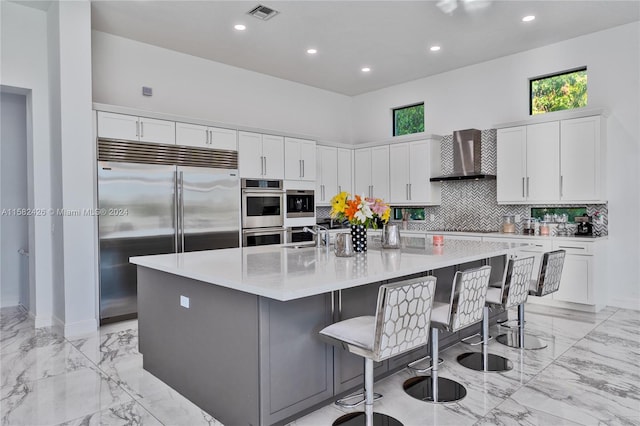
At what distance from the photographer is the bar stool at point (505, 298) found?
302 centimetres

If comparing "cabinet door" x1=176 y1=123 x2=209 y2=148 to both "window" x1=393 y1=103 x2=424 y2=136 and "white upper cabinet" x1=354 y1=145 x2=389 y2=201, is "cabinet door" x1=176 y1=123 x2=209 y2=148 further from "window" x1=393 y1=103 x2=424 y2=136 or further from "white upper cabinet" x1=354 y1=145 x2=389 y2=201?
"window" x1=393 y1=103 x2=424 y2=136

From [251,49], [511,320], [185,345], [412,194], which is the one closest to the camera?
[185,345]

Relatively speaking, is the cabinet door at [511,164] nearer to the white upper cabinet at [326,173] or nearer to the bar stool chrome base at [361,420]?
the white upper cabinet at [326,173]

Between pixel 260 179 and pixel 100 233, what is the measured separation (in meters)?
2.15

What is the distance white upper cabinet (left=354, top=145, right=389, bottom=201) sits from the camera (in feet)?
22.5

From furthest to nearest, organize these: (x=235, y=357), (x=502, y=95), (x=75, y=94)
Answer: (x=502, y=95), (x=75, y=94), (x=235, y=357)

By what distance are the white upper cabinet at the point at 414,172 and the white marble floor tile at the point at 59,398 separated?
4.90m

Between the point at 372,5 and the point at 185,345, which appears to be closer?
the point at 185,345

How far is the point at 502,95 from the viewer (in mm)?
5820

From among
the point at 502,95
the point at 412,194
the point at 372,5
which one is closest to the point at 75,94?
the point at 372,5

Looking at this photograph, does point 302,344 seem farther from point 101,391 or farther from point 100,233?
point 100,233

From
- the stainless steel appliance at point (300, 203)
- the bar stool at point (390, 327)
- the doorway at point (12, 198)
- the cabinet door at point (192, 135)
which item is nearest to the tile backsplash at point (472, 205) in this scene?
the stainless steel appliance at point (300, 203)

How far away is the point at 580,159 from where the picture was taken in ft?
16.0

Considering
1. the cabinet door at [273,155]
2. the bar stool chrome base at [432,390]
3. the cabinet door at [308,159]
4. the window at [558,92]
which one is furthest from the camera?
the cabinet door at [308,159]
